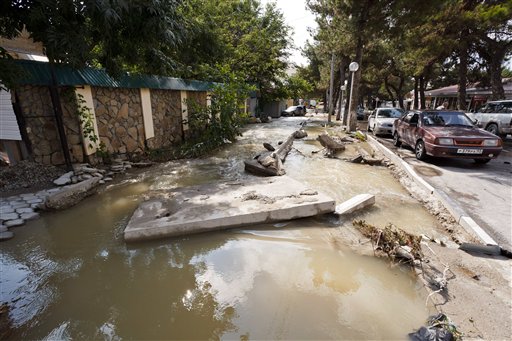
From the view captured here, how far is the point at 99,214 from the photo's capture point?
4715mm

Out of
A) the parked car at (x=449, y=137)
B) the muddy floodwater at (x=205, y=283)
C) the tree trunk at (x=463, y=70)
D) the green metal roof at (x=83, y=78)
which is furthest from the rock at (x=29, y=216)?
the tree trunk at (x=463, y=70)

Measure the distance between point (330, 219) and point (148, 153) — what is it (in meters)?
6.23

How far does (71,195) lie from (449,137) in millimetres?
9293

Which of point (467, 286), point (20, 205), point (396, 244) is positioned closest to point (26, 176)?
point (20, 205)

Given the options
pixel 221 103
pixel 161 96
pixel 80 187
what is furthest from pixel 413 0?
pixel 80 187

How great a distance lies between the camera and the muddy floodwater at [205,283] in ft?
8.17

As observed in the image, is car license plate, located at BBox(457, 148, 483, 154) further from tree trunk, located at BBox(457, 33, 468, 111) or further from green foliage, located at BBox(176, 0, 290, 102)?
tree trunk, located at BBox(457, 33, 468, 111)

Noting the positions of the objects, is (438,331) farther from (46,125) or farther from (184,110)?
(184,110)

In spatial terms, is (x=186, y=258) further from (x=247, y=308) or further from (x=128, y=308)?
(x=247, y=308)

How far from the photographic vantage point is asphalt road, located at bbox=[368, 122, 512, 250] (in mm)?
4332

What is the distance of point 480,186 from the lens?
6059 millimetres

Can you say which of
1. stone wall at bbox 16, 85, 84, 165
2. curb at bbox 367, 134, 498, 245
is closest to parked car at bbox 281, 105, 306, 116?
curb at bbox 367, 134, 498, 245

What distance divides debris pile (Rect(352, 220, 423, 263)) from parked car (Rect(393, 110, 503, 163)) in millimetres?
4899

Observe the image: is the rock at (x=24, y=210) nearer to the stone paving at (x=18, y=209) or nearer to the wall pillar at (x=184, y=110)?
the stone paving at (x=18, y=209)
